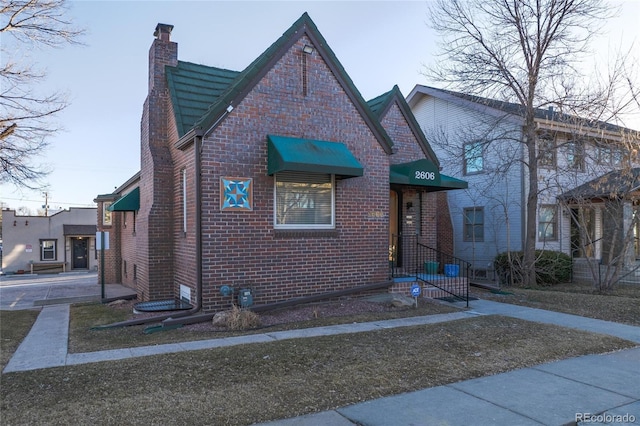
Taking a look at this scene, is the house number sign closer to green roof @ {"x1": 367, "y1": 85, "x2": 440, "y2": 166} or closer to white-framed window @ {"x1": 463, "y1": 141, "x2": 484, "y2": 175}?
green roof @ {"x1": 367, "y1": 85, "x2": 440, "y2": 166}

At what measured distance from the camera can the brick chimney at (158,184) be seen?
11.0 metres

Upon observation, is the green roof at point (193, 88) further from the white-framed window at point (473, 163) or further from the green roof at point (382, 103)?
the white-framed window at point (473, 163)

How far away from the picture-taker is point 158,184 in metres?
11.1

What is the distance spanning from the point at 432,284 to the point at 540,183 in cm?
901

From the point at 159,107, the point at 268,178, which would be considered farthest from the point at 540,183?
the point at 159,107

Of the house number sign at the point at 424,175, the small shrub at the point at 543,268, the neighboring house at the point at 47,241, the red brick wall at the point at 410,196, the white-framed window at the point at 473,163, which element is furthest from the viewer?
the neighboring house at the point at 47,241

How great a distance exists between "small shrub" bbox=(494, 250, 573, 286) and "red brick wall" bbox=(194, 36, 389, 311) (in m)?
7.06

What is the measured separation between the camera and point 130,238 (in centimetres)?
1493

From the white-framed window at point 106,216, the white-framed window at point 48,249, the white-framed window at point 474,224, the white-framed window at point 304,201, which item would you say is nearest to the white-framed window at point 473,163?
the white-framed window at point 474,224

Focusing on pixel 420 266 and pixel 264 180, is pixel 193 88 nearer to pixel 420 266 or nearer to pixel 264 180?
pixel 264 180

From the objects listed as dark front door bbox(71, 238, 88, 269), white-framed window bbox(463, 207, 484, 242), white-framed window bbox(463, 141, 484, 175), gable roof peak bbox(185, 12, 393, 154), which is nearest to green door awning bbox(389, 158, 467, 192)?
gable roof peak bbox(185, 12, 393, 154)

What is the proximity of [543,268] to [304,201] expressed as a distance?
32.7ft

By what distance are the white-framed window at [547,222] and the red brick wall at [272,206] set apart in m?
10.3
